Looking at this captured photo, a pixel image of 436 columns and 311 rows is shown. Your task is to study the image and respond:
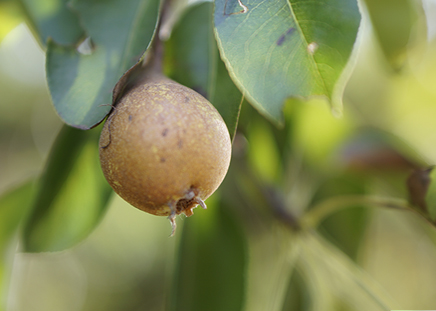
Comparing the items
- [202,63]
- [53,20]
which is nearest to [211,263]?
[202,63]

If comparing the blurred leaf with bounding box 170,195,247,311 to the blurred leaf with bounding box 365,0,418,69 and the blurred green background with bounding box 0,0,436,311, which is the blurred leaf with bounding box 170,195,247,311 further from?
the blurred leaf with bounding box 365,0,418,69

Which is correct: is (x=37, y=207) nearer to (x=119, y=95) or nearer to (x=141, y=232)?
(x=119, y=95)

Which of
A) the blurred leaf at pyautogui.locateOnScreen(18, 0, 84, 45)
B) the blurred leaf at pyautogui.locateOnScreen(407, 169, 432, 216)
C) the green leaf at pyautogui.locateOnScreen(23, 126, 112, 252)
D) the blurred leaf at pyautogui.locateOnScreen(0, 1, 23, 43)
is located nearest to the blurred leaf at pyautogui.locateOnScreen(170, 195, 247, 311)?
the green leaf at pyautogui.locateOnScreen(23, 126, 112, 252)

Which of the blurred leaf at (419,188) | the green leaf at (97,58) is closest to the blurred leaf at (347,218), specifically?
the blurred leaf at (419,188)

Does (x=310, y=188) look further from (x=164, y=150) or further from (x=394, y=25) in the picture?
(x=164, y=150)

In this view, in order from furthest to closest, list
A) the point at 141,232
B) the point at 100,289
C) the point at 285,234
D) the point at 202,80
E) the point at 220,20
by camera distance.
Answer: the point at 100,289 < the point at 141,232 < the point at 285,234 < the point at 202,80 < the point at 220,20

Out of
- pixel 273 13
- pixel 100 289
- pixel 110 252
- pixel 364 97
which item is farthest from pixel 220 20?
pixel 100 289
